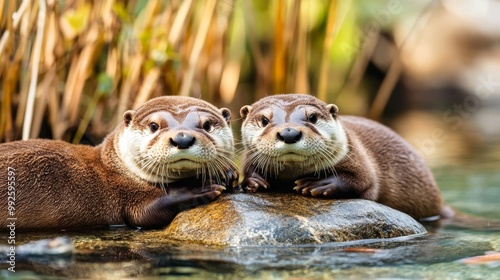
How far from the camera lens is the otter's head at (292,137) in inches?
163

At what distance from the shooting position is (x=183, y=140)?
156 inches

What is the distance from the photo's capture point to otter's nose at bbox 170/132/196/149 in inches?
156

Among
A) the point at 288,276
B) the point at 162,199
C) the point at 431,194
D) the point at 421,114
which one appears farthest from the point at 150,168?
the point at 421,114

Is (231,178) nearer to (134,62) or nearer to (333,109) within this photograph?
(333,109)

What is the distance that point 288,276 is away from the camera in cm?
322

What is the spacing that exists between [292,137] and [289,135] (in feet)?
0.06

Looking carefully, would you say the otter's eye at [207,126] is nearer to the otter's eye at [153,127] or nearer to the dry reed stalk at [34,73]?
the otter's eye at [153,127]

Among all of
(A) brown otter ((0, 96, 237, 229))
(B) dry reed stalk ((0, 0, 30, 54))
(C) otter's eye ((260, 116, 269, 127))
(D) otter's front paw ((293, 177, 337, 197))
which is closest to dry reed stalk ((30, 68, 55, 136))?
(B) dry reed stalk ((0, 0, 30, 54))

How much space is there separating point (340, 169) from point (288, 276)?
54.3 inches

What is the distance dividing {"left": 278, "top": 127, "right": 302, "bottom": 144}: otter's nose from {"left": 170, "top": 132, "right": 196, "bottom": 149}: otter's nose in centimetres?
44

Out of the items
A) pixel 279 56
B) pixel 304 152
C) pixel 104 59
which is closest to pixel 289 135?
pixel 304 152

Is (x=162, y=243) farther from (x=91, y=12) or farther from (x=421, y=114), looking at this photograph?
(x=421, y=114)

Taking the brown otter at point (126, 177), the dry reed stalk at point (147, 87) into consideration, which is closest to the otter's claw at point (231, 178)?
the brown otter at point (126, 177)

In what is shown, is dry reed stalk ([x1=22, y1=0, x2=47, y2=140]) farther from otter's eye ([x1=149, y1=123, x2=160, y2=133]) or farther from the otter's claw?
the otter's claw
